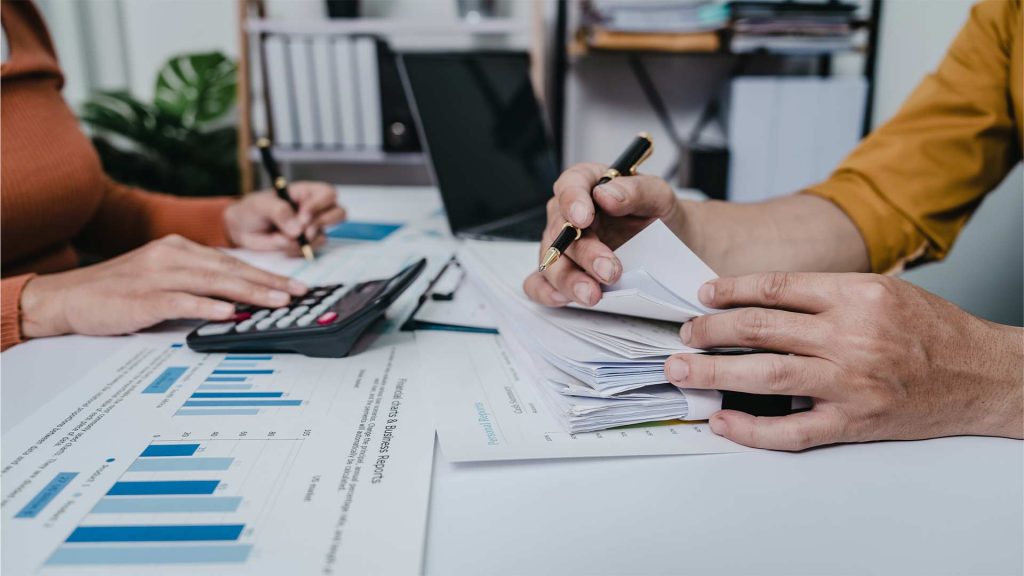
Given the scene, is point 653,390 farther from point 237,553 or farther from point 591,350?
point 237,553

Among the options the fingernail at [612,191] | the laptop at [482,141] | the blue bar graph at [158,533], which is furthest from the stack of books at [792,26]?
the blue bar graph at [158,533]

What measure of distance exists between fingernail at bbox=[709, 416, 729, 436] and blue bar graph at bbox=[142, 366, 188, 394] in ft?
1.18

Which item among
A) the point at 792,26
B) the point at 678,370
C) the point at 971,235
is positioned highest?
the point at 792,26

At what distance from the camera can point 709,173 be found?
67.9 inches

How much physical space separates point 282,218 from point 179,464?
531 mm

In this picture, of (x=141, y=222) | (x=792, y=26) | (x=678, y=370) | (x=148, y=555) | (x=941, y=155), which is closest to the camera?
(x=148, y=555)

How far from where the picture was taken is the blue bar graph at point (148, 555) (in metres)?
0.28

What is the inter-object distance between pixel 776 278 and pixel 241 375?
1.21 ft

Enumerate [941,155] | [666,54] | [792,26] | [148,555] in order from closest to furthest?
[148,555]
[941,155]
[792,26]
[666,54]

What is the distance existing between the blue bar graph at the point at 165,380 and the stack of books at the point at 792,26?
57.4 inches

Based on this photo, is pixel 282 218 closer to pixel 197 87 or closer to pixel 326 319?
pixel 326 319

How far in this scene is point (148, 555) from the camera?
29 cm

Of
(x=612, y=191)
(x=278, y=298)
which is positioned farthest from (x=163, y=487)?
(x=612, y=191)

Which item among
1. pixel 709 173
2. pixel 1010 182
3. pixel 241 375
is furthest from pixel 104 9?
pixel 1010 182
